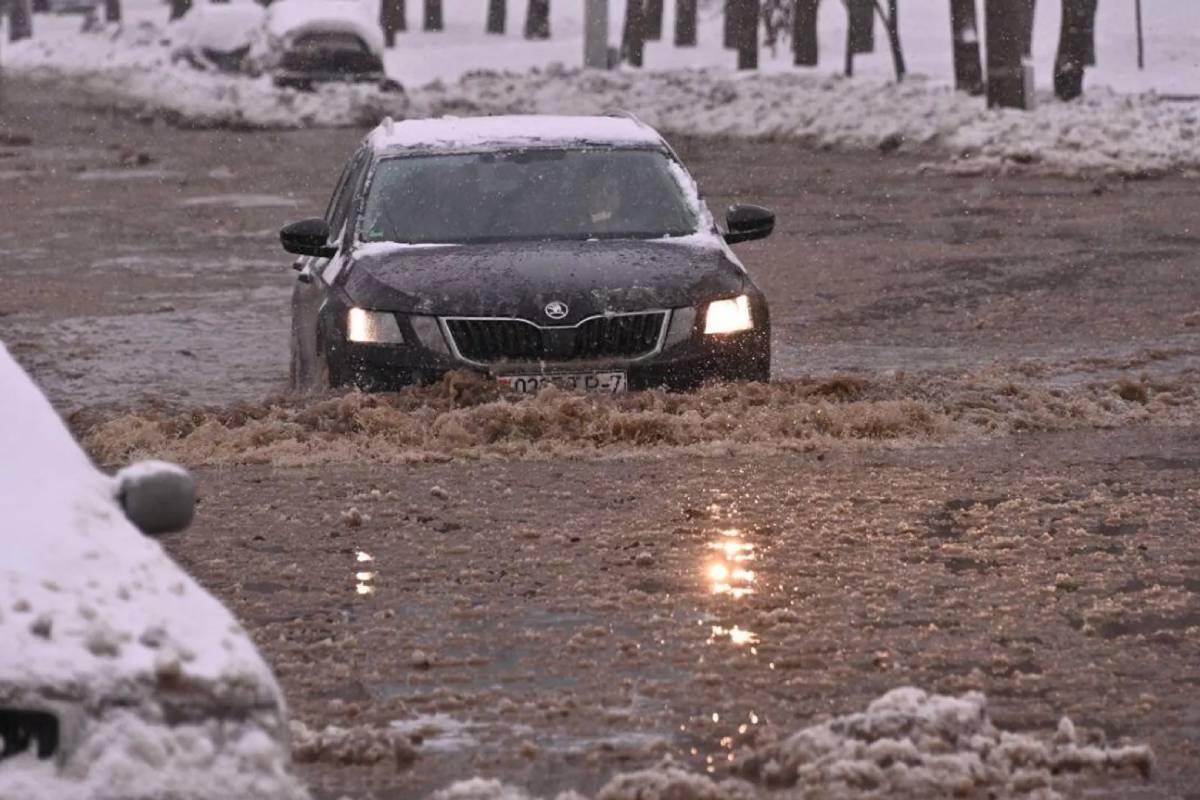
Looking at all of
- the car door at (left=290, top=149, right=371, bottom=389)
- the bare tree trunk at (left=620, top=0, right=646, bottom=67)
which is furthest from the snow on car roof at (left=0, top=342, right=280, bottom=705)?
the bare tree trunk at (left=620, top=0, right=646, bottom=67)

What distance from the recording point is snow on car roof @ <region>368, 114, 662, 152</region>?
13.0 m

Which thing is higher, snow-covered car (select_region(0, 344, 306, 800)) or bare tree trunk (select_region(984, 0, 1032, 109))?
snow-covered car (select_region(0, 344, 306, 800))

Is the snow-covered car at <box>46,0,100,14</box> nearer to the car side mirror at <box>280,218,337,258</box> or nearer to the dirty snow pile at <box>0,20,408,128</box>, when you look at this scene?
the dirty snow pile at <box>0,20,408,128</box>

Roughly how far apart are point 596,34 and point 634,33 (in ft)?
37.3

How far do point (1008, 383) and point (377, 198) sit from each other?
3183 mm

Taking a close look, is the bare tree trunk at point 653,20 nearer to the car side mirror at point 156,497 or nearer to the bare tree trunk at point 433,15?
the bare tree trunk at point 433,15

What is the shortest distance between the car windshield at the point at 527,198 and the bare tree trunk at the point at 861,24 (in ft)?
120

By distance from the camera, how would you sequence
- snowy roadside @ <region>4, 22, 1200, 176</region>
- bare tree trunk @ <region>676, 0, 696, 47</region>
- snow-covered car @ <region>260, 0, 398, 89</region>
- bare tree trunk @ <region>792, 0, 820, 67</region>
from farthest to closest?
bare tree trunk @ <region>676, 0, 696, 47</region>
bare tree trunk @ <region>792, 0, 820, 67</region>
snow-covered car @ <region>260, 0, 398, 89</region>
snowy roadside @ <region>4, 22, 1200, 176</region>

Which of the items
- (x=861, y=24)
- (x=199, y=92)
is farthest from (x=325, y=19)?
(x=861, y=24)

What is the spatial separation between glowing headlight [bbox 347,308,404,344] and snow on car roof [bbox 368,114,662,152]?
1.52 metres

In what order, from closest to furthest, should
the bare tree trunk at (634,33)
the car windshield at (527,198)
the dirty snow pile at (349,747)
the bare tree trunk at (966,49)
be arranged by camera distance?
the dirty snow pile at (349,747) → the car windshield at (527,198) → the bare tree trunk at (966,49) → the bare tree trunk at (634,33)

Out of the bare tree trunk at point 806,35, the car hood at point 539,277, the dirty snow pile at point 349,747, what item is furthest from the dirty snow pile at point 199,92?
the dirty snow pile at point 349,747

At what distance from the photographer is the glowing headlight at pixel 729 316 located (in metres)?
11.6

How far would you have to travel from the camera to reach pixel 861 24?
51.4 m
